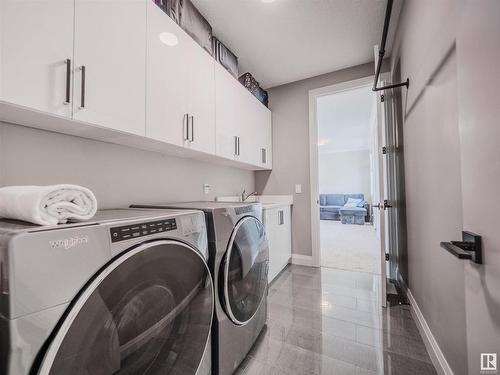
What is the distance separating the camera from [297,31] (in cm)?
202

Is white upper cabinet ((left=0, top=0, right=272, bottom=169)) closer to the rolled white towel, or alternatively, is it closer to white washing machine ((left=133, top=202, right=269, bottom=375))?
the rolled white towel

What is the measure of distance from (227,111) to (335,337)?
203cm

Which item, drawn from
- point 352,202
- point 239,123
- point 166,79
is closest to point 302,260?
point 239,123

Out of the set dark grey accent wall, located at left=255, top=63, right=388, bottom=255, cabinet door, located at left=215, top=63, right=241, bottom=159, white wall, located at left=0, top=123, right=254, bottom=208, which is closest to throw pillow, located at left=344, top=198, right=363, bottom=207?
dark grey accent wall, located at left=255, top=63, right=388, bottom=255

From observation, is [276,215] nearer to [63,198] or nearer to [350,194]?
[63,198]

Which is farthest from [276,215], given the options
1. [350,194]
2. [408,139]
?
[350,194]

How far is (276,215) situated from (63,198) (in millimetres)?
1967

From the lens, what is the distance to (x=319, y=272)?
264 cm

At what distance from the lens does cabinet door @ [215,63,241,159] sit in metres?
1.89

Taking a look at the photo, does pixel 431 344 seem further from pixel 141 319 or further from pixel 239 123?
pixel 239 123

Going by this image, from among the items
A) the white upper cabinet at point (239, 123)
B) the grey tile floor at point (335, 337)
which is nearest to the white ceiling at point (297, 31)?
the white upper cabinet at point (239, 123)

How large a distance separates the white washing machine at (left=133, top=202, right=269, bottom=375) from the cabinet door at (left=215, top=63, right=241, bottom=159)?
2.74ft

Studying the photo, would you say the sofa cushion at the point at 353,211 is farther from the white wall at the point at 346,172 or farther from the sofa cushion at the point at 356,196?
the white wall at the point at 346,172

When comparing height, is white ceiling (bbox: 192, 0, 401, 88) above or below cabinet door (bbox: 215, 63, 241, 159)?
above
